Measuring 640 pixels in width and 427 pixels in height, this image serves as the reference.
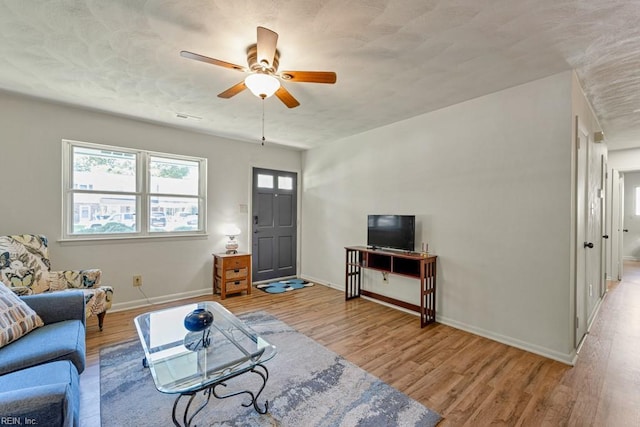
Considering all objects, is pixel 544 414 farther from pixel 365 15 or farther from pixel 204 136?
pixel 204 136

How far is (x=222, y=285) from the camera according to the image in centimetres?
411

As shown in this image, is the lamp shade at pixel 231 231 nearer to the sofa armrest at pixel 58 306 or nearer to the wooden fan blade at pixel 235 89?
the sofa armrest at pixel 58 306

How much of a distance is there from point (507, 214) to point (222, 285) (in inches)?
146

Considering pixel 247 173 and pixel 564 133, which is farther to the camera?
pixel 247 173

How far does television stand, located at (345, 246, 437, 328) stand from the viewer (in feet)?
10.5

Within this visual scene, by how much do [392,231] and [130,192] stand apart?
3529 mm

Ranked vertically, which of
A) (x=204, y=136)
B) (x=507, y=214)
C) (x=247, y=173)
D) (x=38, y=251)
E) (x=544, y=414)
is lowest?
(x=544, y=414)

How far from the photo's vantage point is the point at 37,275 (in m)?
2.78

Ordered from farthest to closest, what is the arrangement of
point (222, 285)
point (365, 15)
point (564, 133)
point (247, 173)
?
1. point (247, 173)
2. point (222, 285)
3. point (564, 133)
4. point (365, 15)

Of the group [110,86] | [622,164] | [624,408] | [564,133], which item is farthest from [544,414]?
[622,164]

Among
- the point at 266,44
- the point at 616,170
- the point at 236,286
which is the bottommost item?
the point at 236,286

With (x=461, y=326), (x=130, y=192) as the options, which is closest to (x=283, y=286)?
(x=130, y=192)

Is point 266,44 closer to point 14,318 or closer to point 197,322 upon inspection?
point 197,322

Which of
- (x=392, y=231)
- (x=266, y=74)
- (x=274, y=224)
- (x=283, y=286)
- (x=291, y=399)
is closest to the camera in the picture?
(x=291, y=399)
